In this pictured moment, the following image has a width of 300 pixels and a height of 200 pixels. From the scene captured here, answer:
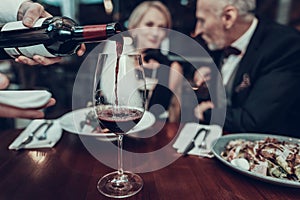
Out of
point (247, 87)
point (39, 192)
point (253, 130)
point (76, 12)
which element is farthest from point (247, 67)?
point (76, 12)

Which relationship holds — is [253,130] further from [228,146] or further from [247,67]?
[228,146]

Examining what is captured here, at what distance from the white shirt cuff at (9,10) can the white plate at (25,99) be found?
0.82 ft

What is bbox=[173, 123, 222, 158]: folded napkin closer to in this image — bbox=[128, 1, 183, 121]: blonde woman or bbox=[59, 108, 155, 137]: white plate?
bbox=[59, 108, 155, 137]: white plate

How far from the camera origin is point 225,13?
1.74 m

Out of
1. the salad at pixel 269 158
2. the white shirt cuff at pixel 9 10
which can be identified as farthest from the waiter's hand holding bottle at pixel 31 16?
the salad at pixel 269 158

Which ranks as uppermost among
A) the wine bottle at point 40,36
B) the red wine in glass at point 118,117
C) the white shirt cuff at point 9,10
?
the white shirt cuff at point 9,10

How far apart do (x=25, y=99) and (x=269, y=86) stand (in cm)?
117

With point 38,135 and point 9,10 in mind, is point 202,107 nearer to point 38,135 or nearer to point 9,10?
Result: point 38,135

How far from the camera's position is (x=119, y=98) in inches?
25.9

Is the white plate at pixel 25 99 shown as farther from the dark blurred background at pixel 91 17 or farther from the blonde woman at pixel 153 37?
the dark blurred background at pixel 91 17

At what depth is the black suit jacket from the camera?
1362mm

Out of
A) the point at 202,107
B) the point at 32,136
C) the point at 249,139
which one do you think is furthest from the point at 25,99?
the point at 202,107

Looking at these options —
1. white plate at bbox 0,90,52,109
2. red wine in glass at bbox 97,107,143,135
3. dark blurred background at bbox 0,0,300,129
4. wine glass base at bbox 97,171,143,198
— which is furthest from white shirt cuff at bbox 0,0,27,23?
dark blurred background at bbox 0,0,300,129

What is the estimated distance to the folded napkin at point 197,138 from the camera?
0.87m
